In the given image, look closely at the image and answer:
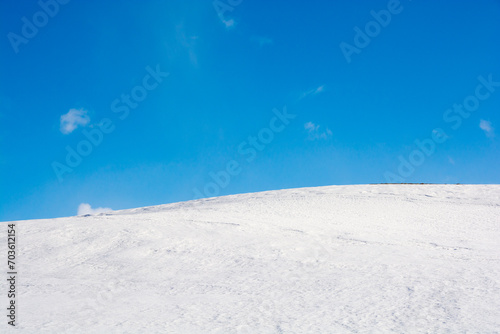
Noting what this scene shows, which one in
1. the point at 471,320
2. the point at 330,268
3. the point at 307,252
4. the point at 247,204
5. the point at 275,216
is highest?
the point at 247,204

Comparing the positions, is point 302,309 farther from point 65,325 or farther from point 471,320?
point 65,325

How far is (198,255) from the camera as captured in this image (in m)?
5.56

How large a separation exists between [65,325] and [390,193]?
1014 centimetres

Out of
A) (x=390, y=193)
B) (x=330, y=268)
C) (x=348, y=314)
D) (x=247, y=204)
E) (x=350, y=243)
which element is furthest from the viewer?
(x=390, y=193)

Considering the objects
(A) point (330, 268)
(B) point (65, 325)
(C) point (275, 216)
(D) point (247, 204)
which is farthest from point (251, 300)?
(D) point (247, 204)

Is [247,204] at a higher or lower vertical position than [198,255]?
higher

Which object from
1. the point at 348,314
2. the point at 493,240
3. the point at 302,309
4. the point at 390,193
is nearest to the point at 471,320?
the point at 348,314

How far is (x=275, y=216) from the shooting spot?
8.54m

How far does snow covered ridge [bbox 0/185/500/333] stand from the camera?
11.2 feet

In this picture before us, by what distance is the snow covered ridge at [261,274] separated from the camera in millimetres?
3400

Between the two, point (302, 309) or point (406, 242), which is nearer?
point (302, 309)

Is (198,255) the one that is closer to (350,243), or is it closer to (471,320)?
(350,243)

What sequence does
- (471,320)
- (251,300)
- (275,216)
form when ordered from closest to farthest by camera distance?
(471,320) < (251,300) < (275,216)

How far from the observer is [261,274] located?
4.71 m
